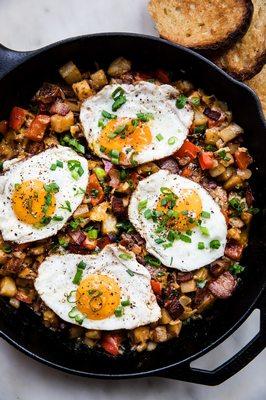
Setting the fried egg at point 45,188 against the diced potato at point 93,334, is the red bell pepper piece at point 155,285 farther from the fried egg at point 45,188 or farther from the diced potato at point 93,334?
the fried egg at point 45,188

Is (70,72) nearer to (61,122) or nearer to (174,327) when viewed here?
(61,122)

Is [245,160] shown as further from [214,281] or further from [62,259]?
[62,259]

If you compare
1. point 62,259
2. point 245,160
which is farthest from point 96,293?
point 245,160

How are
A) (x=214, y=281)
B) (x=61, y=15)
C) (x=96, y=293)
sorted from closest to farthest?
1. (x=96, y=293)
2. (x=214, y=281)
3. (x=61, y=15)

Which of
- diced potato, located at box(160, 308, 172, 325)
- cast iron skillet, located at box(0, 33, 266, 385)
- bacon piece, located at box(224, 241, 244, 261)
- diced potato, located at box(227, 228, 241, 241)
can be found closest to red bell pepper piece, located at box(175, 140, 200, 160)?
cast iron skillet, located at box(0, 33, 266, 385)

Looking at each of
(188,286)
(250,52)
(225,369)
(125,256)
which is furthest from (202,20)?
(225,369)

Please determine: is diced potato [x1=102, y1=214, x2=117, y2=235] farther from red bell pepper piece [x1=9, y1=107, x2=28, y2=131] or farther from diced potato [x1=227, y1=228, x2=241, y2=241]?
red bell pepper piece [x1=9, y1=107, x2=28, y2=131]
